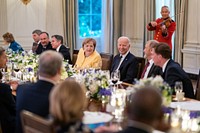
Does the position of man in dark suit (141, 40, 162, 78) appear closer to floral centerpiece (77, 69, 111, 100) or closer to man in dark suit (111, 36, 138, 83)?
man in dark suit (111, 36, 138, 83)

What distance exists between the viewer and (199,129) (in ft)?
8.22

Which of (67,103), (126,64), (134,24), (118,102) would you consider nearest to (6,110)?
(118,102)

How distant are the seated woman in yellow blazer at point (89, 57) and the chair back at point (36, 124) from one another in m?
3.35

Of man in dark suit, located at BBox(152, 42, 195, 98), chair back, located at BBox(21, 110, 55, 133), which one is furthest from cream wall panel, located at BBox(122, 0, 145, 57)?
chair back, located at BBox(21, 110, 55, 133)

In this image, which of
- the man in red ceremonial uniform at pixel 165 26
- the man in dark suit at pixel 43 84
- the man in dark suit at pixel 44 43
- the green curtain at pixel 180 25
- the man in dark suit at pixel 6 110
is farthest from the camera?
the green curtain at pixel 180 25

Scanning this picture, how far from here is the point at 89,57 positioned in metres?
5.63

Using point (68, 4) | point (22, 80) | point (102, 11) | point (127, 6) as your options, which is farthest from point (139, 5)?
point (22, 80)

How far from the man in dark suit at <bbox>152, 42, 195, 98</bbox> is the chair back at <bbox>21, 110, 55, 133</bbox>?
1.98m

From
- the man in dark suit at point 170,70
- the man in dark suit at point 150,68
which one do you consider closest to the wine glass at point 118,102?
the man in dark suit at point 170,70

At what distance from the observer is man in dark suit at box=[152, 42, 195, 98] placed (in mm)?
3768

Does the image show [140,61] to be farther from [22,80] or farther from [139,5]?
[139,5]

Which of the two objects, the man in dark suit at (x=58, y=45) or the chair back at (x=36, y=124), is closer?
the chair back at (x=36, y=124)

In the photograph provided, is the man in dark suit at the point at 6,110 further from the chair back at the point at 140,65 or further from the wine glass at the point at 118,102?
the chair back at the point at 140,65

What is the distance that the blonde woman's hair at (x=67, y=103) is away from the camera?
193cm
